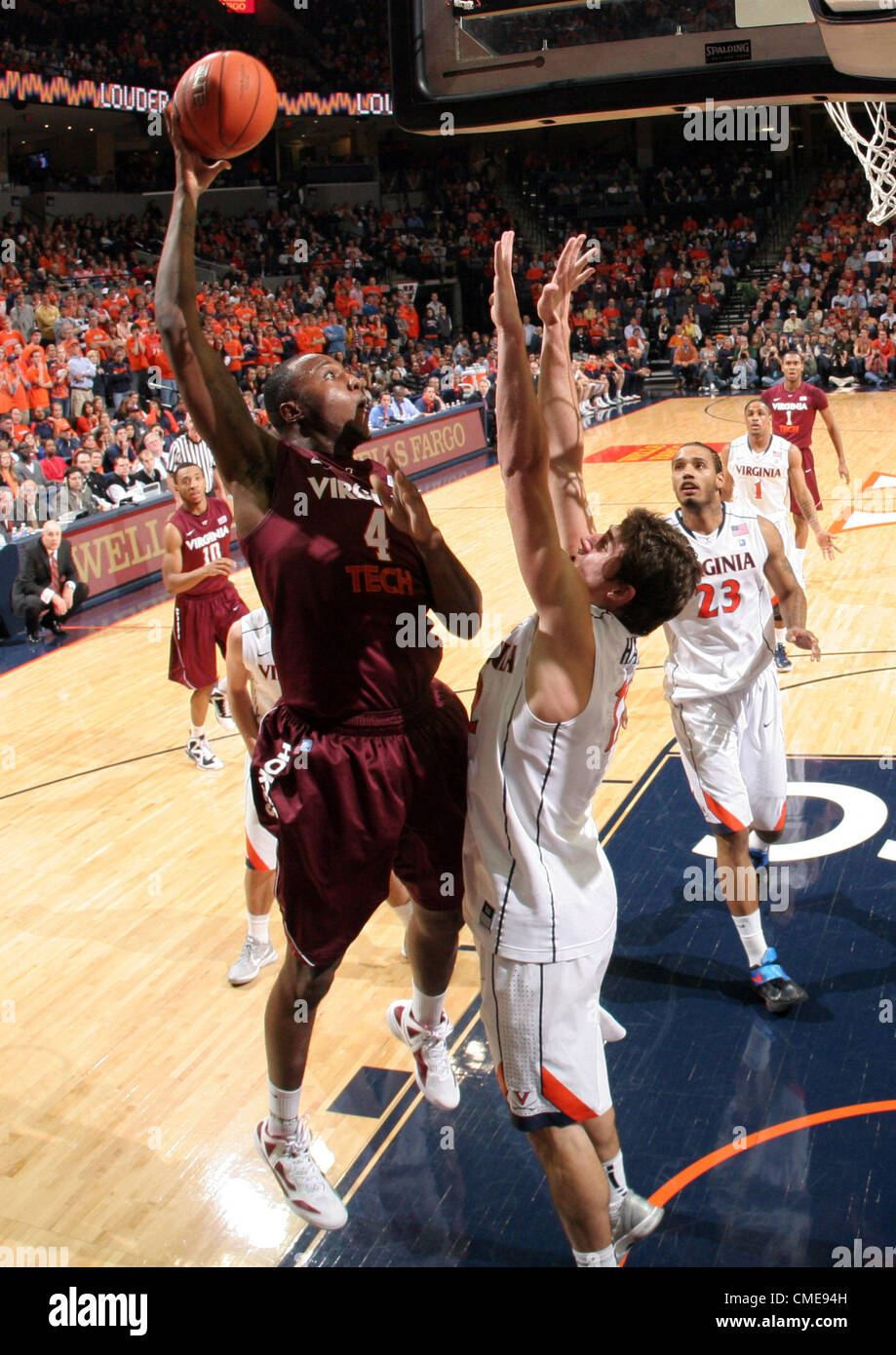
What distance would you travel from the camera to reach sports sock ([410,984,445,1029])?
4.07 m

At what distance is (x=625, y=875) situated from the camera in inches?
240

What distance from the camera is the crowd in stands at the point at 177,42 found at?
26.1 meters

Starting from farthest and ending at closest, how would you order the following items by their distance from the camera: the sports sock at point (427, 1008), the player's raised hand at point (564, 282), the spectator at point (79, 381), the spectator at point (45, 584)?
the spectator at point (79, 381) → the spectator at point (45, 584) → the sports sock at point (427, 1008) → the player's raised hand at point (564, 282)

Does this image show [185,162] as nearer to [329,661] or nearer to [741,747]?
[329,661]

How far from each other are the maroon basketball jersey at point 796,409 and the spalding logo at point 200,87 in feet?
25.9

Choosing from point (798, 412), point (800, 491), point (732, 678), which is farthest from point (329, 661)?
point (798, 412)

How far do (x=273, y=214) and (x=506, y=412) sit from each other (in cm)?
2856

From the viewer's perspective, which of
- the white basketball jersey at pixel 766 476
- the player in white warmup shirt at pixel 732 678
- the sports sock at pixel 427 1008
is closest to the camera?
the sports sock at pixel 427 1008

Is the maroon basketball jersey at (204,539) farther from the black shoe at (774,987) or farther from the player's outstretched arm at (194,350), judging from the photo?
the player's outstretched arm at (194,350)

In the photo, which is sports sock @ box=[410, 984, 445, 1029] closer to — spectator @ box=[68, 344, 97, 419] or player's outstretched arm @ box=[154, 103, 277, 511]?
player's outstretched arm @ box=[154, 103, 277, 511]

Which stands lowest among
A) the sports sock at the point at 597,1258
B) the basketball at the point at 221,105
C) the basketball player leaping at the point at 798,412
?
the sports sock at the point at 597,1258

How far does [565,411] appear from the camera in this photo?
373 cm

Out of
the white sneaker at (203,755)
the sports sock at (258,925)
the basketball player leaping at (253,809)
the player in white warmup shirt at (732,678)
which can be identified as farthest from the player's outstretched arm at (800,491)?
the sports sock at (258,925)

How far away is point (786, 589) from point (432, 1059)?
245cm
